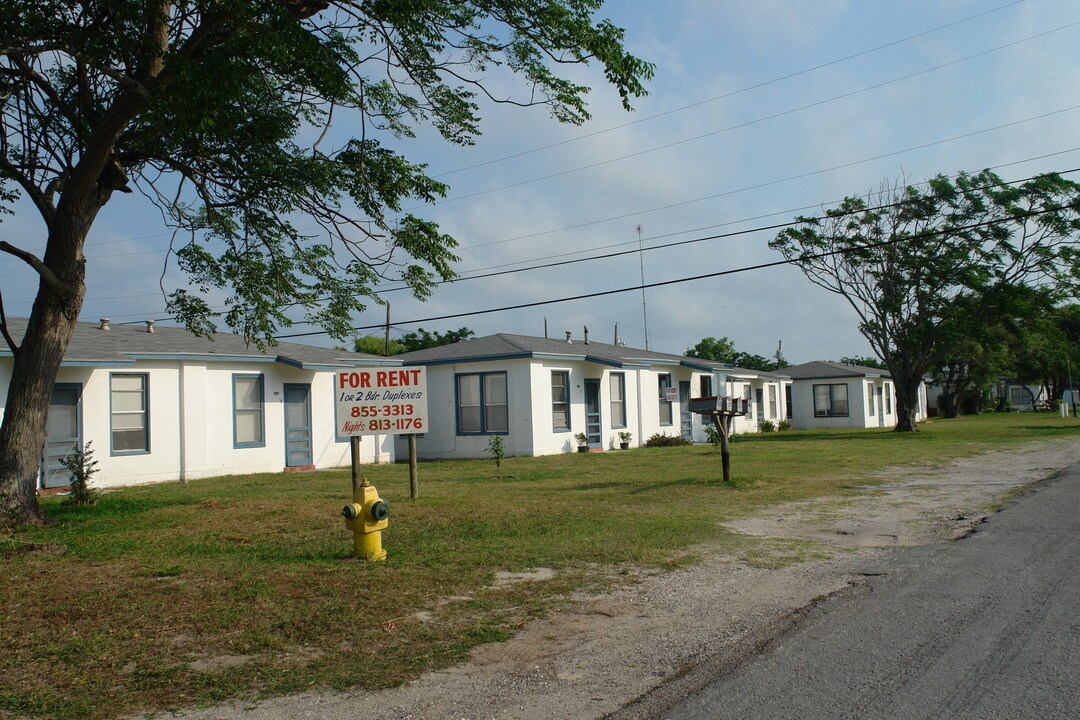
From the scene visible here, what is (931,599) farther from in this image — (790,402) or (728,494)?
(790,402)

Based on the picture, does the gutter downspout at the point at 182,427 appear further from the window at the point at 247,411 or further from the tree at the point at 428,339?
the tree at the point at 428,339

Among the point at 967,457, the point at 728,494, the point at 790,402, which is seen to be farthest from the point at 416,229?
the point at 790,402

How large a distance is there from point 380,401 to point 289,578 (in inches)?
163

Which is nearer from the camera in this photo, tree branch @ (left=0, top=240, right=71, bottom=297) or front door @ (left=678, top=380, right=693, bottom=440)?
tree branch @ (left=0, top=240, right=71, bottom=297)

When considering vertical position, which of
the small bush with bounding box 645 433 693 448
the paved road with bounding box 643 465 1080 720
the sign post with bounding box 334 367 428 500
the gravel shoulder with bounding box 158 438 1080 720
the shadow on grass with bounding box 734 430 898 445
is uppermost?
the sign post with bounding box 334 367 428 500

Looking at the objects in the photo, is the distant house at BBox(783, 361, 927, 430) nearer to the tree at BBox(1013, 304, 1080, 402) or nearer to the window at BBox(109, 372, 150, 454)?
the tree at BBox(1013, 304, 1080, 402)

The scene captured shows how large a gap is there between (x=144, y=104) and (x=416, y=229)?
3.91 m

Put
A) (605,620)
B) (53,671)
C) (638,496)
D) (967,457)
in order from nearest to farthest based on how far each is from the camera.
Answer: (53,671) < (605,620) < (638,496) < (967,457)

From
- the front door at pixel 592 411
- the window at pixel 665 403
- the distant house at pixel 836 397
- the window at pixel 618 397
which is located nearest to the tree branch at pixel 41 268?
the front door at pixel 592 411

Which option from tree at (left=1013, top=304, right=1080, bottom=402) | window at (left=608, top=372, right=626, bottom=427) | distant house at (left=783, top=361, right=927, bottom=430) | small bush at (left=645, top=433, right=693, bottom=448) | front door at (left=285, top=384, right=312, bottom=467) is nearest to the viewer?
front door at (left=285, top=384, right=312, bottom=467)

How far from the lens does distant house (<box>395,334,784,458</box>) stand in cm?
2464

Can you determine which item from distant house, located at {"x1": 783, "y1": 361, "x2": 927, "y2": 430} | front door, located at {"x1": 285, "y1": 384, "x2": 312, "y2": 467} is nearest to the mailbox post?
front door, located at {"x1": 285, "y1": 384, "x2": 312, "y2": 467}

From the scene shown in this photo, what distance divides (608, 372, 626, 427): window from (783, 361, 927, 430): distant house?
2024cm

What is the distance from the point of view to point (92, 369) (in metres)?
17.2
